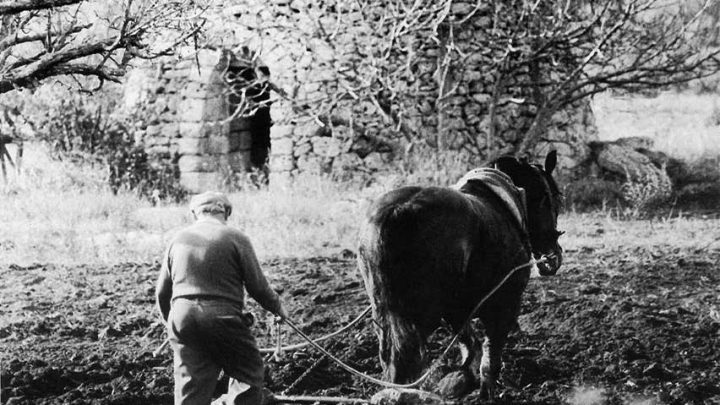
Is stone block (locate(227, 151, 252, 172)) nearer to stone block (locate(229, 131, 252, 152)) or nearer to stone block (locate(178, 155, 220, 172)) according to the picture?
stone block (locate(229, 131, 252, 152))

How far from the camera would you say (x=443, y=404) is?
5.05 meters

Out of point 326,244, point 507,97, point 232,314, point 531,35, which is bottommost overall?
point 326,244

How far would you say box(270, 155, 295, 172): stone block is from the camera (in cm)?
1435

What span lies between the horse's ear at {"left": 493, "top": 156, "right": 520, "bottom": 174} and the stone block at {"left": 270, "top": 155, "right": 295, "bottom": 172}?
8.75 metres

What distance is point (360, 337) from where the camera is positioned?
6.84 meters

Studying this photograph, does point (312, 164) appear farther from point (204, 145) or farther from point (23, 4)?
point (23, 4)

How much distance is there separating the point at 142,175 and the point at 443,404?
10.8 metres

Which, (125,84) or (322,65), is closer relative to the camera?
(322,65)

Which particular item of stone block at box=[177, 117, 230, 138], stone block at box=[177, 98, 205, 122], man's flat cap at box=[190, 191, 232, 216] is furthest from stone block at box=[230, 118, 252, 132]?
man's flat cap at box=[190, 191, 232, 216]

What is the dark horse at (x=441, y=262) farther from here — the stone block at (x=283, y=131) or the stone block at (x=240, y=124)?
the stone block at (x=240, y=124)

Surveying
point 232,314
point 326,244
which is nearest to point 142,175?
point 326,244

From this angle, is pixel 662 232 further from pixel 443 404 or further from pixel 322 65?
pixel 443 404

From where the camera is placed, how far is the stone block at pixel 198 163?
15.1m

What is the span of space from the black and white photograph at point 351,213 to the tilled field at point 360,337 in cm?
3
